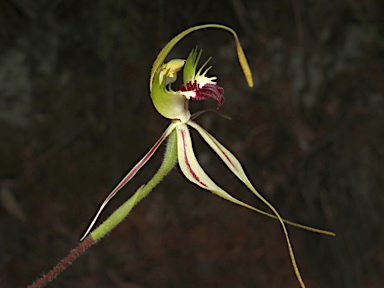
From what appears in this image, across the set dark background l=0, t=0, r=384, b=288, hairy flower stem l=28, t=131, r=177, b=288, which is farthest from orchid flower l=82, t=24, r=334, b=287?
dark background l=0, t=0, r=384, b=288

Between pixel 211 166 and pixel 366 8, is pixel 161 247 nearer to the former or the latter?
pixel 211 166

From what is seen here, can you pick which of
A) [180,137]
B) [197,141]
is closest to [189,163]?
[180,137]

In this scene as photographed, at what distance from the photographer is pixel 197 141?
2.34 metres

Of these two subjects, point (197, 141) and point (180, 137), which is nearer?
point (180, 137)

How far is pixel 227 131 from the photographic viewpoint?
235 centimetres

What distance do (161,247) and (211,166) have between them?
1.06ft

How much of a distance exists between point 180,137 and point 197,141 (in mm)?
1468

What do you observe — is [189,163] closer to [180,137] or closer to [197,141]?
[180,137]

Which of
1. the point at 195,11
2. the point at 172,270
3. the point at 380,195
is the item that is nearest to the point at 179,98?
the point at 195,11

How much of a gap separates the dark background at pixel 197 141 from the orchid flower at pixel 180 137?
1.18 meters

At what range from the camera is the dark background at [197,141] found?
6.95 feet

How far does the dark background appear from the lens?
212 centimetres

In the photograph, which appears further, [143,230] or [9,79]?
[143,230]

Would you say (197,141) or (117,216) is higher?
(117,216)
